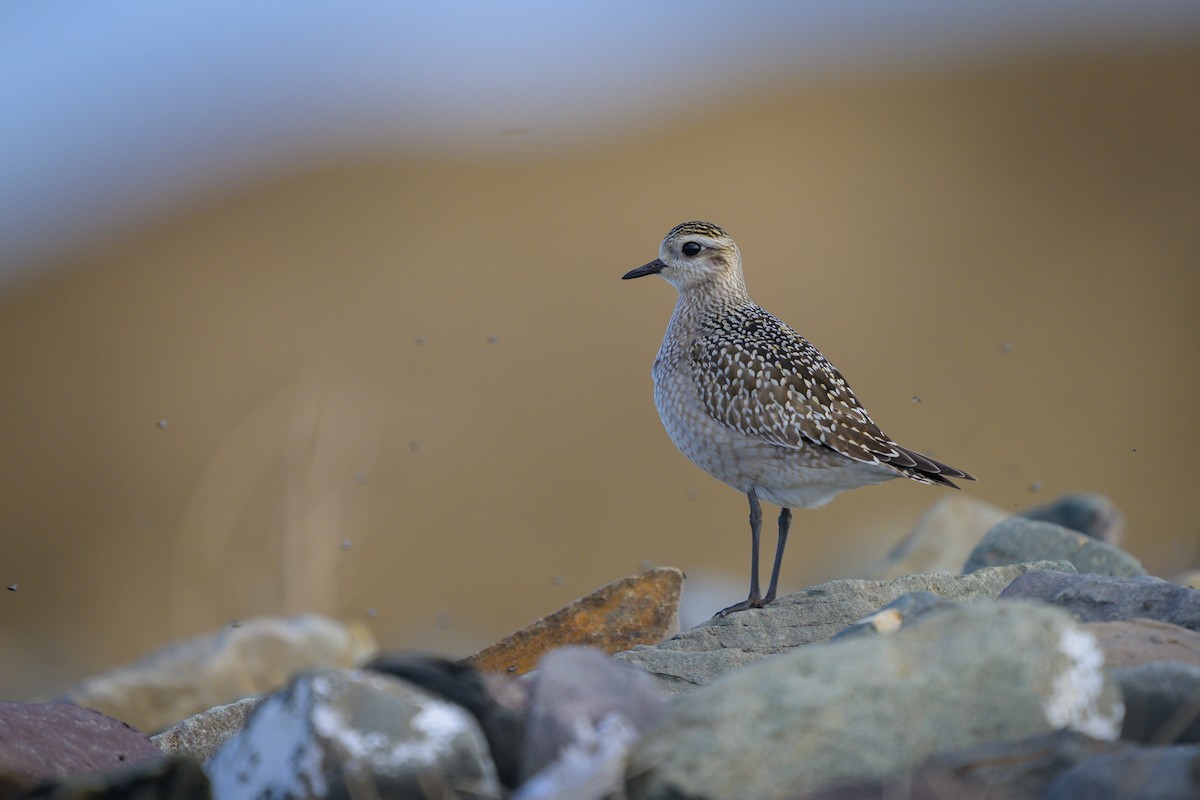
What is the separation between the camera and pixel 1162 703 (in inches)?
157

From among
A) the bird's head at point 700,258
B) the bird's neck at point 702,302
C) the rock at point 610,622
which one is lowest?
the rock at point 610,622

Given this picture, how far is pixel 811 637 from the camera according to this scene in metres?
6.54

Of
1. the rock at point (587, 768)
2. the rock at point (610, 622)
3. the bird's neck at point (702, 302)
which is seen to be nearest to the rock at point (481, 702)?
the rock at point (587, 768)

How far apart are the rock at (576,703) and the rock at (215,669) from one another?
455 cm

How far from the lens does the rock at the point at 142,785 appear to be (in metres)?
3.57

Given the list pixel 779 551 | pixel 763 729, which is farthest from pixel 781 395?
pixel 763 729

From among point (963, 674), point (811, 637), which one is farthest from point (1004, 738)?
point (811, 637)

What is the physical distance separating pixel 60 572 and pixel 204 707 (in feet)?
30.6

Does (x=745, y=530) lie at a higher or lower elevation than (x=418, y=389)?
lower

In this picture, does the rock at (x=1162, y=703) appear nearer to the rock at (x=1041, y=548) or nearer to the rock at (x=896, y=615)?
the rock at (x=896, y=615)

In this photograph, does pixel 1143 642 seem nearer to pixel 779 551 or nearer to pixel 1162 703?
pixel 1162 703

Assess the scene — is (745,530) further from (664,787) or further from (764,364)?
(664,787)

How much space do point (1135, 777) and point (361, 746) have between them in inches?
80.9

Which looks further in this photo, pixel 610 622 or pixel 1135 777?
pixel 610 622
